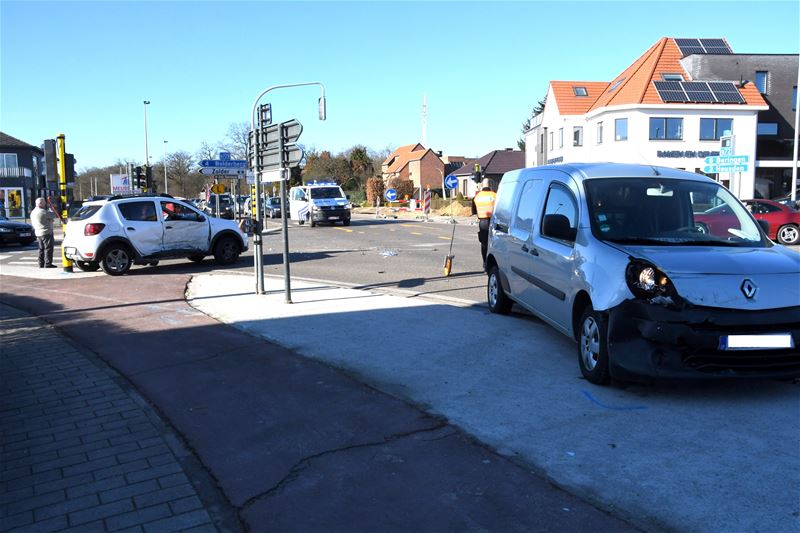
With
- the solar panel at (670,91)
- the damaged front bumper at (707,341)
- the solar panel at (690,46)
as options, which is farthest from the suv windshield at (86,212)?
the solar panel at (690,46)

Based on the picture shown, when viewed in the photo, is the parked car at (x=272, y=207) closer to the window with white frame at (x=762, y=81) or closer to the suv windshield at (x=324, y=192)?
the suv windshield at (x=324, y=192)

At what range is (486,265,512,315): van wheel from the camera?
8.94 meters

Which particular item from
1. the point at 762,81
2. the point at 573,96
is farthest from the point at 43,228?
the point at 762,81

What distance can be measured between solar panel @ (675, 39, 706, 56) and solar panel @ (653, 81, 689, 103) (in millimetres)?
5146

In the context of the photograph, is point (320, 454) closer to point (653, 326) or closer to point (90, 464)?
point (90, 464)

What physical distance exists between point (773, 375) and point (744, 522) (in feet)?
6.65

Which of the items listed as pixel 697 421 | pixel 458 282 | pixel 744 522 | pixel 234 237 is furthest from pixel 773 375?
pixel 234 237

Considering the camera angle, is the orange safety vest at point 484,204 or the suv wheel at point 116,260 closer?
the orange safety vest at point 484,204

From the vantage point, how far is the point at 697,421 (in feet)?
16.0

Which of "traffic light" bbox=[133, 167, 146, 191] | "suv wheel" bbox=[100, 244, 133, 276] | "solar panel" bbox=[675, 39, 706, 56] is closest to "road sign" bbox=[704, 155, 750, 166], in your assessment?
"suv wheel" bbox=[100, 244, 133, 276]

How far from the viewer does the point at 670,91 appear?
40812mm

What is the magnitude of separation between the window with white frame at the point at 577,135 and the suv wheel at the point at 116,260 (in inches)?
1515

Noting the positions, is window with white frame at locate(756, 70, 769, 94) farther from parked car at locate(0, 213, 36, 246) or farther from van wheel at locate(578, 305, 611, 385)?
van wheel at locate(578, 305, 611, 385)

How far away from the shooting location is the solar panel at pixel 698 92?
40.5 meters
